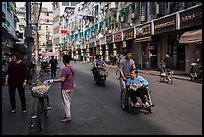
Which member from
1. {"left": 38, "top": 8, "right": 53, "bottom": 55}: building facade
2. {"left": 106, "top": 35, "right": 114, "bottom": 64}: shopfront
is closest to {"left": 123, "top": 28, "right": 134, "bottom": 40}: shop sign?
{"left": 106, "top": 35, "right": 114, "bottom": 64}: shopfront

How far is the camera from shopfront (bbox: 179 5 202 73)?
18.3 meters

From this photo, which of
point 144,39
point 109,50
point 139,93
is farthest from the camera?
point 109,50

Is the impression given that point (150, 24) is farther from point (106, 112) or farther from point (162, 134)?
point (162, 134)

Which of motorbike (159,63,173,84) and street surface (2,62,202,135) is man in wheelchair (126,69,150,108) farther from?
motorbike (159,63,173,84)

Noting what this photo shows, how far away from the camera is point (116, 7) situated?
3975 cm

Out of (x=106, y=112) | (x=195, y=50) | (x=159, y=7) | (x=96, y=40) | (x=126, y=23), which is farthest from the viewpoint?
(x=96, y=40)

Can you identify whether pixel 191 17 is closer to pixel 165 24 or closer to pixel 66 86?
pixel 165 24

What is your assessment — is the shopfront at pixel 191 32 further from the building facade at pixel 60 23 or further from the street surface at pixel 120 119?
the building facade at pixel 60 23

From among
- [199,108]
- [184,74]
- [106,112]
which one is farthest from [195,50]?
[106,112]

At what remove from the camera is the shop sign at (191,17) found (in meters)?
18.5

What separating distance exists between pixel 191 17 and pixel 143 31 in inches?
343

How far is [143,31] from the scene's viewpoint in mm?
27797

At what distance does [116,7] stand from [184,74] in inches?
814

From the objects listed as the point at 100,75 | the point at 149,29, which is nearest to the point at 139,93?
the point at 100,75
